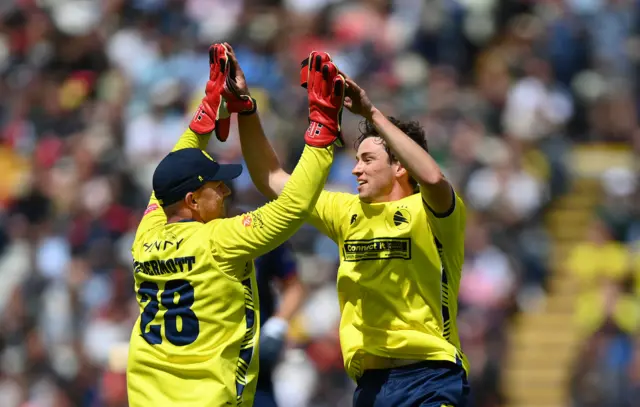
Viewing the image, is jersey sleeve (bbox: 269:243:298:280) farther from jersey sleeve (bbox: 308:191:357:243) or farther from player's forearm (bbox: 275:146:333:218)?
player's forearm (bbox: 275:146:333:218)

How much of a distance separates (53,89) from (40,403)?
13.1 ft

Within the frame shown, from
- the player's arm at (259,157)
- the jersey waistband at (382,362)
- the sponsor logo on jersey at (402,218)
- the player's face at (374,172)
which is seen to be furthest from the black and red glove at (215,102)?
the jersey waistband at (382,362)

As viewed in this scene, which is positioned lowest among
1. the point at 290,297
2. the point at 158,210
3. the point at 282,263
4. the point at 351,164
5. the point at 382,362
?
the point at 382,362

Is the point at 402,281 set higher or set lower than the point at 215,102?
lower

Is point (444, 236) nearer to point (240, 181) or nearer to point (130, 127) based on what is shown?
point (240, 181)

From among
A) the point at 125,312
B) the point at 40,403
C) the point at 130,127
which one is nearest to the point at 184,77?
the point at 130,127

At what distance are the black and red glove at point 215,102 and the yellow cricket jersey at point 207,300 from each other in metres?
0.75

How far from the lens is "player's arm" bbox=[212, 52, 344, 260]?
534cm

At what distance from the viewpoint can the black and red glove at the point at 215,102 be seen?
19.5ft

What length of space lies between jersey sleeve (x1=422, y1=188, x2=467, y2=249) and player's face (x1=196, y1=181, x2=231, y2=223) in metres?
0.94

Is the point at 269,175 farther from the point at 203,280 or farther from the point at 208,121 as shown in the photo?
the point at 203,280

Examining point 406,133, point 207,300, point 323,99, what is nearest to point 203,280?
Result: point 207,300

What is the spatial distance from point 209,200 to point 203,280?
1.45 feet

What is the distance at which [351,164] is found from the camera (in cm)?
1172
